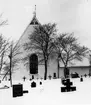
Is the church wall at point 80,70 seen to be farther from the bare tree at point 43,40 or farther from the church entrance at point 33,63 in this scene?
the bare tree at point 43,40

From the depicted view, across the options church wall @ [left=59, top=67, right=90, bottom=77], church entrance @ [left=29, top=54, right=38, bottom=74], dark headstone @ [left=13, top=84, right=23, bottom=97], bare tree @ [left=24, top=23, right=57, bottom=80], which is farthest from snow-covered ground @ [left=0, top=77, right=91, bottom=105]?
church wall @ [left=59, top=67, right=90, bottom=77]

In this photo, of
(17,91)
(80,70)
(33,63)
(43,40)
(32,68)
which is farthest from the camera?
(80,70)

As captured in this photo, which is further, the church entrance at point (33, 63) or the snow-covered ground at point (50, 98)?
the church entrance at point (33, 63)

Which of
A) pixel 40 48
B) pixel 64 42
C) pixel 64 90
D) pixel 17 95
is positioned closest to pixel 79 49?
pixel 64 42

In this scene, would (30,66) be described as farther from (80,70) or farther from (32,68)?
(80,70)

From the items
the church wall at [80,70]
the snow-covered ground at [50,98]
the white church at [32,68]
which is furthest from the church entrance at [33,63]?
the snow-covered ground at [50,98]

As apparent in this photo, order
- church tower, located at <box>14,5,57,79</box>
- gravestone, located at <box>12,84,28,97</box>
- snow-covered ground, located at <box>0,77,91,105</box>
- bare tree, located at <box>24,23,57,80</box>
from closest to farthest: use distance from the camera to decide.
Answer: snow-covered ground, located at <box>0,77,91,105</box> → gravestone, located at <box>12,84,28,97</box> → bare tree, located at <box>24,23,57,80</box> → church tower, located at <box>14,5,57,79</box>

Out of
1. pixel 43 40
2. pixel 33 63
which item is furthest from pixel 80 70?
pixel 43 40

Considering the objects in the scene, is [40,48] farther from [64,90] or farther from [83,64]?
[64,90]

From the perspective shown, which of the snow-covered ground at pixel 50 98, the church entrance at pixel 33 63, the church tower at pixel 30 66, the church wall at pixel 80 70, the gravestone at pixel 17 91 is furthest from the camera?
the church wall at pixel 80 70

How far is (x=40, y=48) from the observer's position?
33.1 m

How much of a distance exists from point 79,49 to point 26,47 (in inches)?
412

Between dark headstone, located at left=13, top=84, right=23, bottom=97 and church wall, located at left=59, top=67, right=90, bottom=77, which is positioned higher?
church wall, located at left=59, top=67, right=90, bottom=77

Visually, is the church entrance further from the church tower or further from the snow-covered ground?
the snow-covered ground
